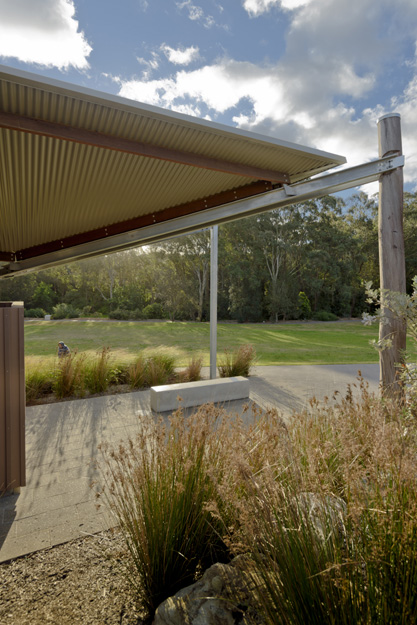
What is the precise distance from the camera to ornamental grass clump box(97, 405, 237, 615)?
150 cm

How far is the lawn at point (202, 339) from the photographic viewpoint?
12.3m

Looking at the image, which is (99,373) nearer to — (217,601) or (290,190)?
(290,190)

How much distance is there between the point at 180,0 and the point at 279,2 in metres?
1.66

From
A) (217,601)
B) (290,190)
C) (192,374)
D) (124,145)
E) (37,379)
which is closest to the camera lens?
(217,601)

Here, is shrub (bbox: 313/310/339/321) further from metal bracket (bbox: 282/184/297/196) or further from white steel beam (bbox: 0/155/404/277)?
metal bracket (bbox: 282/184/297/196)

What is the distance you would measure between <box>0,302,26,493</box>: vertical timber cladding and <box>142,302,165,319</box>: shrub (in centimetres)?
2261

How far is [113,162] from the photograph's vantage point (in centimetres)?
294

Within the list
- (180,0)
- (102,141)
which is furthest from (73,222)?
(180,0)

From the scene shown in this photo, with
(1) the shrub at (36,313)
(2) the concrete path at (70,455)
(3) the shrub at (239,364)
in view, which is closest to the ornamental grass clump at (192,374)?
(3) the shrub at (239,364)

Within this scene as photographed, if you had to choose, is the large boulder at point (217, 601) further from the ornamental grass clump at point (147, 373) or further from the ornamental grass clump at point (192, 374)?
the ornamental grass clump at point (192, 374)

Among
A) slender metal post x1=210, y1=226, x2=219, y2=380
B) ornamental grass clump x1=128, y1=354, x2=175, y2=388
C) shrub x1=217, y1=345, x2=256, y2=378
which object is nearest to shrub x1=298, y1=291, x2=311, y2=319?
shrub x1=217, y1=345, x2=256, y2=378

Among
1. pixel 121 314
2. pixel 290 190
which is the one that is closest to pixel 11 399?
pixel 290 190

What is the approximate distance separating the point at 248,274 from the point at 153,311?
7186 mm

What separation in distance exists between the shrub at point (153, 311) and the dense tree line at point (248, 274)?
0.23 ft
